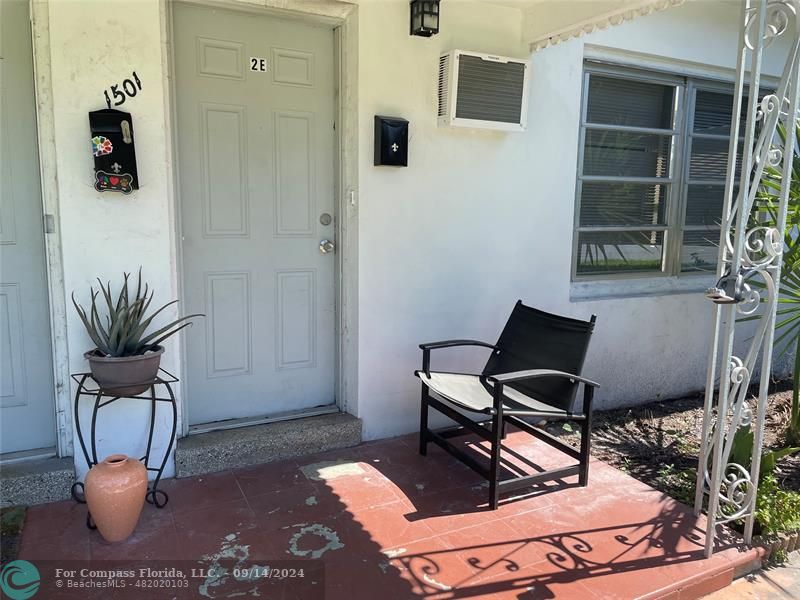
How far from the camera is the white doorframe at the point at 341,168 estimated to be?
3053 mm

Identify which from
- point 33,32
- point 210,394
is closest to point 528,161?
point 210,394

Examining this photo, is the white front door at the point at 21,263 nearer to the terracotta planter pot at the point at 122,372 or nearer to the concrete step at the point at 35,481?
the concrete step at the point at 35,481

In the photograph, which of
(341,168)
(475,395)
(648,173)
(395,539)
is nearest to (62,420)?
(395,539)

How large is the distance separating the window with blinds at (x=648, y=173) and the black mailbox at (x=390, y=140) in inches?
60.4

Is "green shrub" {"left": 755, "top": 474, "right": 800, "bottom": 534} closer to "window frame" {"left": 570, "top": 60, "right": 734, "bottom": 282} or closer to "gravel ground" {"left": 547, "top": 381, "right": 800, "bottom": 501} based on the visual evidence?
"gravel ground" {"left": 547, "top": 381, "right": 800, "bottom": 501}

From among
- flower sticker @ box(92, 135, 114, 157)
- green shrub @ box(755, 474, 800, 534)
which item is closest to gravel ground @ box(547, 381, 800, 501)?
green shrub @ box(755, 474, 800, 534)

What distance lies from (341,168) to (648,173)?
2.56 m

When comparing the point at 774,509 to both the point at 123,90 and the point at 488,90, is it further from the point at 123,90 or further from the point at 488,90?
the point at 123,90

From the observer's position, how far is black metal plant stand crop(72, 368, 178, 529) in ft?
8.84

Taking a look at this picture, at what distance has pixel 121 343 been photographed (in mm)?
2699

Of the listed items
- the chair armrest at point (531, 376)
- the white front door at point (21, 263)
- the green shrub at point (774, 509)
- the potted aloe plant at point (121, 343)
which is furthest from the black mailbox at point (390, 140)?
the green shrub at point (774, 509)

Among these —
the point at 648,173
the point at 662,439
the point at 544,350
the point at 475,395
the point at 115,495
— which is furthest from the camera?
the point at 648,173

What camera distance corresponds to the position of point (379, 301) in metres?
3.58

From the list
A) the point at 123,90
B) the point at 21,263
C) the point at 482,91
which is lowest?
the point at 21,263
